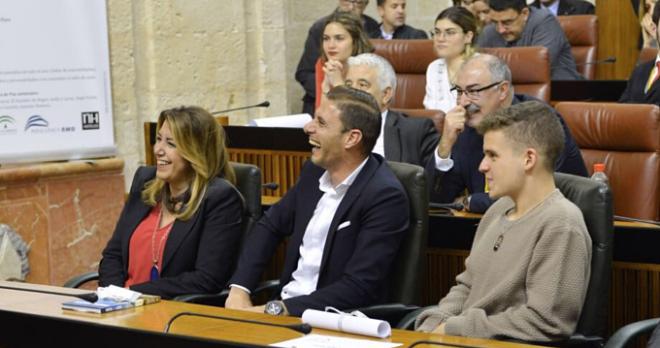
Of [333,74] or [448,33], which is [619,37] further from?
[333,74]

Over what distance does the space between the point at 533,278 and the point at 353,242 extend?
0.79 m

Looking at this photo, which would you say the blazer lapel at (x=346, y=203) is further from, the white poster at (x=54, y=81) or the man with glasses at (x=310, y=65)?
the man with glasses at (x=310, y=65)

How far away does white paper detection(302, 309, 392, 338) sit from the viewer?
10.0 feet

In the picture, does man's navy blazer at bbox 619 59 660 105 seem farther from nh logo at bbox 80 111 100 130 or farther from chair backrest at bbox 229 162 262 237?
nh logo at bbox 80 111 100 130

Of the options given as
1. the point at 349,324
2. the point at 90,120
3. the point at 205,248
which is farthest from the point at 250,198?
the point at 90,120

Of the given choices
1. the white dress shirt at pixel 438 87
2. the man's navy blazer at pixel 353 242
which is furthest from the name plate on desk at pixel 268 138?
the man's navy blazer at pixel 353 242

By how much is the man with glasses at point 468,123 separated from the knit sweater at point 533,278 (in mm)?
1302

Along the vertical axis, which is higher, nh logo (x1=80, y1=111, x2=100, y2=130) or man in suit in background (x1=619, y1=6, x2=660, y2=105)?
man in suit in background (x1=619, y1=6, x2=660, y2=105)

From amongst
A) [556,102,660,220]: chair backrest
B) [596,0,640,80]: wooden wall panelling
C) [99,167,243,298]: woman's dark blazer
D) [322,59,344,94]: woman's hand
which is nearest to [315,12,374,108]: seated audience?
[322,59,344,94]: woman's hand

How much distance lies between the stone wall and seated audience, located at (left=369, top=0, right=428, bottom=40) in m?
1.10

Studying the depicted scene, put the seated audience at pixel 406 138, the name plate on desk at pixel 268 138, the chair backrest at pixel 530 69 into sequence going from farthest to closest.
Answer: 1. the chair backrest at pixel 530 69
2. the name plate on desk at pixel 268 138
3. the seated audience at pixel 406 138

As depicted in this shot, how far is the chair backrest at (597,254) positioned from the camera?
351 centimetres

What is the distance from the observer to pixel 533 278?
3.38m

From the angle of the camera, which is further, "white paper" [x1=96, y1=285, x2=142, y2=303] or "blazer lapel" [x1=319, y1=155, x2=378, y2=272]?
"blazer lapel" [x1=319, y1=155, x2=378, y2=272]
